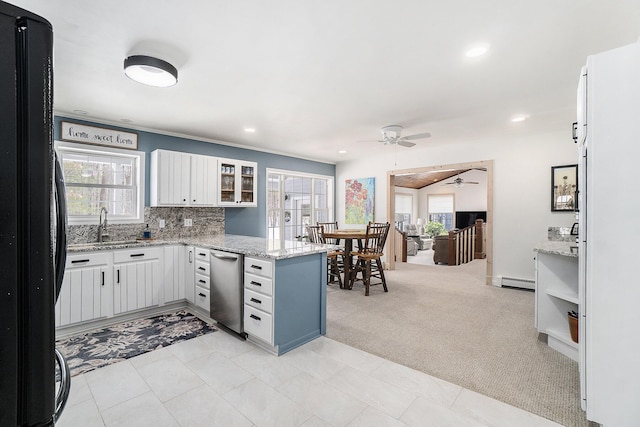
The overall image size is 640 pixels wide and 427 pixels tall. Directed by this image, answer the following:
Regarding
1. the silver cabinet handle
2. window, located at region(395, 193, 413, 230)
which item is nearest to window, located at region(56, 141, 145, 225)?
the silver cabinet handle

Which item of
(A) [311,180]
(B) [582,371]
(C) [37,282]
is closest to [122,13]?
(C) [37,282]

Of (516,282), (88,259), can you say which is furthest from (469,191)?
(88,259)

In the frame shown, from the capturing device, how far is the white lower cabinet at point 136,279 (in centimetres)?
339

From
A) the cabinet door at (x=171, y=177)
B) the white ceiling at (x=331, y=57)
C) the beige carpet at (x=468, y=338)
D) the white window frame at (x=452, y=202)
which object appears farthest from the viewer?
the white window frame at (x=452, y=202)

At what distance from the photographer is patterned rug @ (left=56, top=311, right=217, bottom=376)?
2617 millimetres

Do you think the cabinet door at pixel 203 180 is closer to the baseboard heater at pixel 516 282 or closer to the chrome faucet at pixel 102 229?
the chrome faucet at pixel 102 229

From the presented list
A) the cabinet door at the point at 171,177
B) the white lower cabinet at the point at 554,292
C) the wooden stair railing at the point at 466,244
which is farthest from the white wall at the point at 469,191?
the cabinet door at the point at 171,177

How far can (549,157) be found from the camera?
4582 millimetres

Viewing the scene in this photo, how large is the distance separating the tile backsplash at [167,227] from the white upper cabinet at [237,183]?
1.08 feet

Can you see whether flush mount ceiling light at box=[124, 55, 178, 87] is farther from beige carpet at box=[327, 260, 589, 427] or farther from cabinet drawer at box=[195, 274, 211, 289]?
beige carpet at box=[327, 260, 589, 427]

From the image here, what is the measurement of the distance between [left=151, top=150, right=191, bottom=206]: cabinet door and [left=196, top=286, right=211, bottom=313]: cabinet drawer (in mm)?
1309

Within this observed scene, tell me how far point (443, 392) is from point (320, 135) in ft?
12.2

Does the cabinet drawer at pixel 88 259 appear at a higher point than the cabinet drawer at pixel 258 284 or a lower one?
higher

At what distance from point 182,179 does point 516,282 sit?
533 cm
